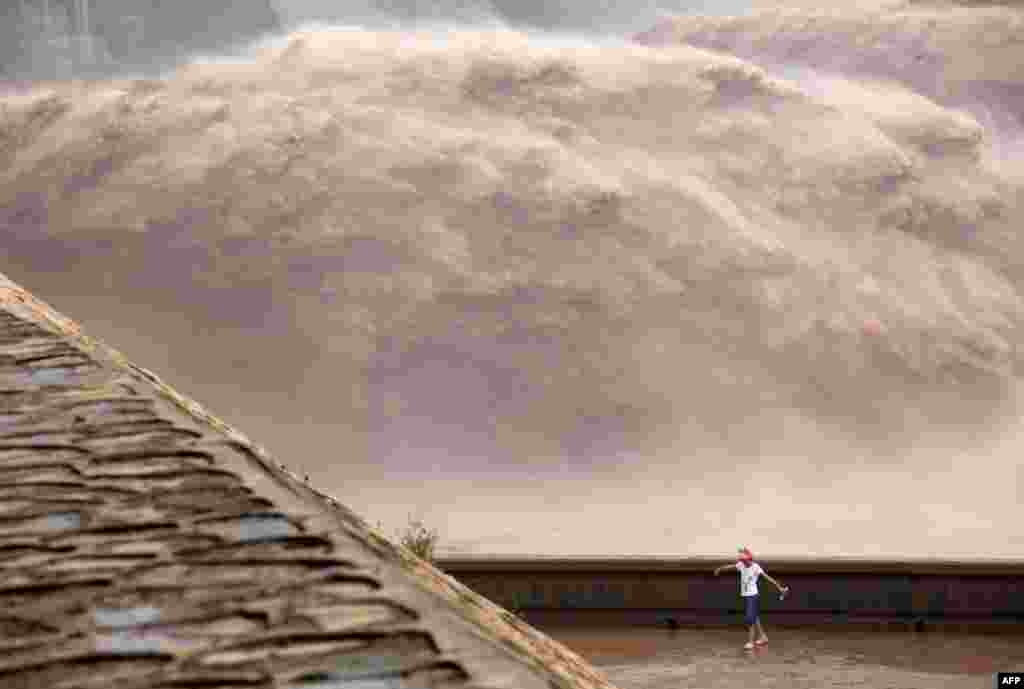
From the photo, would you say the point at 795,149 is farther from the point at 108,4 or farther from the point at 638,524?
the point at 108,4

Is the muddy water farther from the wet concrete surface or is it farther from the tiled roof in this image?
the tiled roof

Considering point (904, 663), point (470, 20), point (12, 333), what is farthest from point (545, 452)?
point (12, 333)

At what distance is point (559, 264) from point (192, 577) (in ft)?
83.0

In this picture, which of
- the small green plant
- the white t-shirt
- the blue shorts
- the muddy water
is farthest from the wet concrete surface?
the muddy water

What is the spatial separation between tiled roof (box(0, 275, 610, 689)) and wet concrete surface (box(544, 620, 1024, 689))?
1252 cm

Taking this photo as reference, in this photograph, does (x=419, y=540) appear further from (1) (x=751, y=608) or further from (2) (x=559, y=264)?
(2) (x=559, y=264)

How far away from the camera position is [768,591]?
19922 mm

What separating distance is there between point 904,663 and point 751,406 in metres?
10.9

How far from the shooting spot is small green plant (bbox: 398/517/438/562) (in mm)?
18341

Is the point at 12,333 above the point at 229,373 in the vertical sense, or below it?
below

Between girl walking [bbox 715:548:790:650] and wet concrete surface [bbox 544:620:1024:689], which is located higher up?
girl walking [bbox 715:548:790:650]

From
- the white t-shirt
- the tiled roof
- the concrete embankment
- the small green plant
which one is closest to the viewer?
the tiled roof

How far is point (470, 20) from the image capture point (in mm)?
31578

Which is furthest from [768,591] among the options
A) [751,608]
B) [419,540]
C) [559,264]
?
[559,264]
